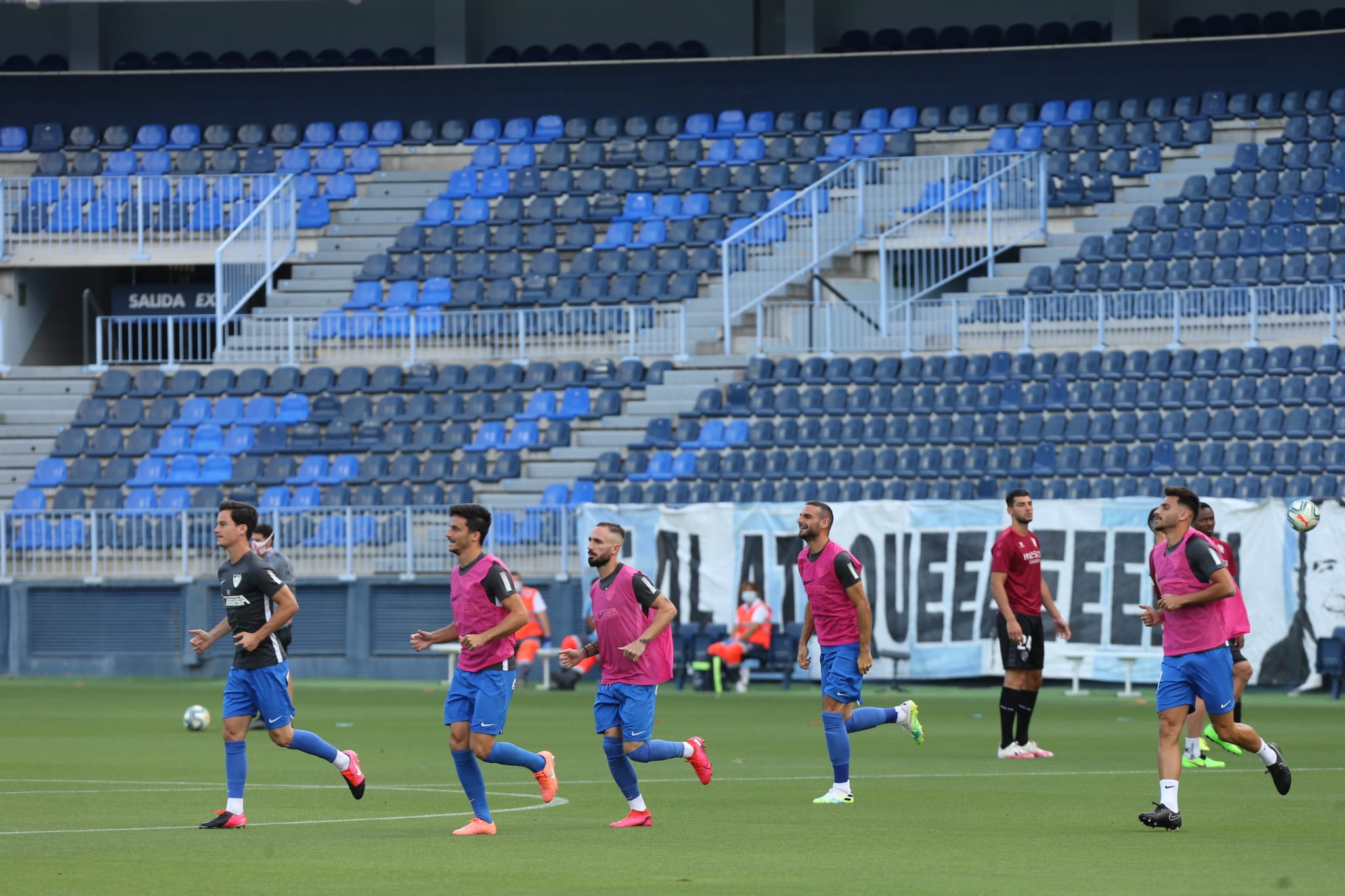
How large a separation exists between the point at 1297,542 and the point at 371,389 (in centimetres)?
1651

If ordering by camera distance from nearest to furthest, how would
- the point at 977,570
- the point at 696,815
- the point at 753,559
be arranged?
the point at 696,815
the point at 977,570
the point at 753,559

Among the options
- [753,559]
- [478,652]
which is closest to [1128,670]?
[753,559]

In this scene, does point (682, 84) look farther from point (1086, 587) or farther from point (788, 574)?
point (1086, 587)

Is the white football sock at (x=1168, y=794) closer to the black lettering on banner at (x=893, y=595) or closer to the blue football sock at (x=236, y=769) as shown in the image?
the blue football sock at (x=236, y=769)

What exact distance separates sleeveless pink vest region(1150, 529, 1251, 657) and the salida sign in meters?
32.0

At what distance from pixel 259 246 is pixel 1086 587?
18952 mm

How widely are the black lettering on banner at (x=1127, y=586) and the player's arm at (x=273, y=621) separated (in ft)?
52.2

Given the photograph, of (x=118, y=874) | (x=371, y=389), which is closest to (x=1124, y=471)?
(x=371, y=389)

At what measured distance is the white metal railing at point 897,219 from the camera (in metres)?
36.0

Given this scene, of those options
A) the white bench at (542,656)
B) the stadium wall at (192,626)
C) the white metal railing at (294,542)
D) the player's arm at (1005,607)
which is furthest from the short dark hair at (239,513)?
the stadium wall at (192,626)

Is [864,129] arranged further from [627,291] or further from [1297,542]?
[1297,542]

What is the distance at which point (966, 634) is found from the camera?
89.0 feet

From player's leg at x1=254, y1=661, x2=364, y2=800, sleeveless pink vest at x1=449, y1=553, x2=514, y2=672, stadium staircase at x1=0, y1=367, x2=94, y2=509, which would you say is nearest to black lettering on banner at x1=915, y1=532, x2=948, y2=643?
player's leg at x1=254, y1=661, x2=364, y2=800

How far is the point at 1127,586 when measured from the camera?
26.2m
